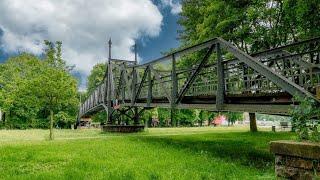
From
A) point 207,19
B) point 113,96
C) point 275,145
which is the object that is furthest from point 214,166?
point 113,96

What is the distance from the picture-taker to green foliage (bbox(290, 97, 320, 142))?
19.3 ft

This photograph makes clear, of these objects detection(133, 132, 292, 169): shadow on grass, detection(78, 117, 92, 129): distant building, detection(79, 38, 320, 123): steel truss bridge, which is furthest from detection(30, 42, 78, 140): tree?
detection(78, 117, 92, 129): distant building

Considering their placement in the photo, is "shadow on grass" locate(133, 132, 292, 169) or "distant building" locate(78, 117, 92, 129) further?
"distant building" locate(78, 117, 92, 129)

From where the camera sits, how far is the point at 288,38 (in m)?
21.3

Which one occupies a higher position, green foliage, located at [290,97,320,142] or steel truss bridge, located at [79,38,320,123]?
steel truss bridge, located at [79,38,320,123]

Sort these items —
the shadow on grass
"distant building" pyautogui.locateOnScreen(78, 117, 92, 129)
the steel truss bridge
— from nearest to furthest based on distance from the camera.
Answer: the steel truss bridge
the shadow on grass
"distant building" pyautogui.locateOnScreen(78, 117, 92, 129)

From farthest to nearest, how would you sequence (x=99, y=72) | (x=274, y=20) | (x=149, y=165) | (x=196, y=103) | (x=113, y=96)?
(x=99, y=72)
(x=113, y=96)
(x=274, y=20)
(x=196, y=103)
(x=149, y=165)

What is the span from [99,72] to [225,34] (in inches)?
2032

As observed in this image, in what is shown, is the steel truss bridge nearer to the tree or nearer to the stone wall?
the stone wall

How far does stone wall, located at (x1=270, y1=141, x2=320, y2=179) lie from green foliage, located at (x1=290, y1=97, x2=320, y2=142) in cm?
31

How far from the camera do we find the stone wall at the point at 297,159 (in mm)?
5328

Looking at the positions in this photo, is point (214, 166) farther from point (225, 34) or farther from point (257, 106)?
point (225, 34)

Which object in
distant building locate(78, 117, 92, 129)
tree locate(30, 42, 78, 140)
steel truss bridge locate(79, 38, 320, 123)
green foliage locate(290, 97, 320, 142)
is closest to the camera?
green foliage locate(290, 97, 320, 142)

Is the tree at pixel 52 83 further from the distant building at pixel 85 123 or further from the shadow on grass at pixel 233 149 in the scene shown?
the distant building at pixel 85 123
